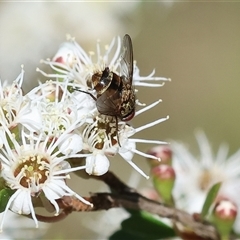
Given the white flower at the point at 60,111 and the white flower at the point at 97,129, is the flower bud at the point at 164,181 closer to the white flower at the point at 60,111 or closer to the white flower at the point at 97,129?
the white flower at the point at 97,129

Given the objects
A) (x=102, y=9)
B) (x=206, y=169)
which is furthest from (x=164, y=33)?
(x=206, y=169)

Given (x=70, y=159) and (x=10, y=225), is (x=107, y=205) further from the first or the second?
(x=10, y=225)

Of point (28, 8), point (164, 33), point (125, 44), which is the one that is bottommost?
point (125, 44)

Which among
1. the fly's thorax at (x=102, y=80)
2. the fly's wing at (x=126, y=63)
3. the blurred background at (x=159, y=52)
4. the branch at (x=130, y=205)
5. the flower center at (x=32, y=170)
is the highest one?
the blurred background at (x=159, y=52)

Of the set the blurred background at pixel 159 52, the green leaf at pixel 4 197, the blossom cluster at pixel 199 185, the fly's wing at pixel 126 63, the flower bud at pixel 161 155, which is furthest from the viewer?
the blurred background at pixel 159 52

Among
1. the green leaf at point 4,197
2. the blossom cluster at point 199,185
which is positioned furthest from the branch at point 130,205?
the green leaf at point 4,197

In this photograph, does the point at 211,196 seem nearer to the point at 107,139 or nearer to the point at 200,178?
the point at 107,139
